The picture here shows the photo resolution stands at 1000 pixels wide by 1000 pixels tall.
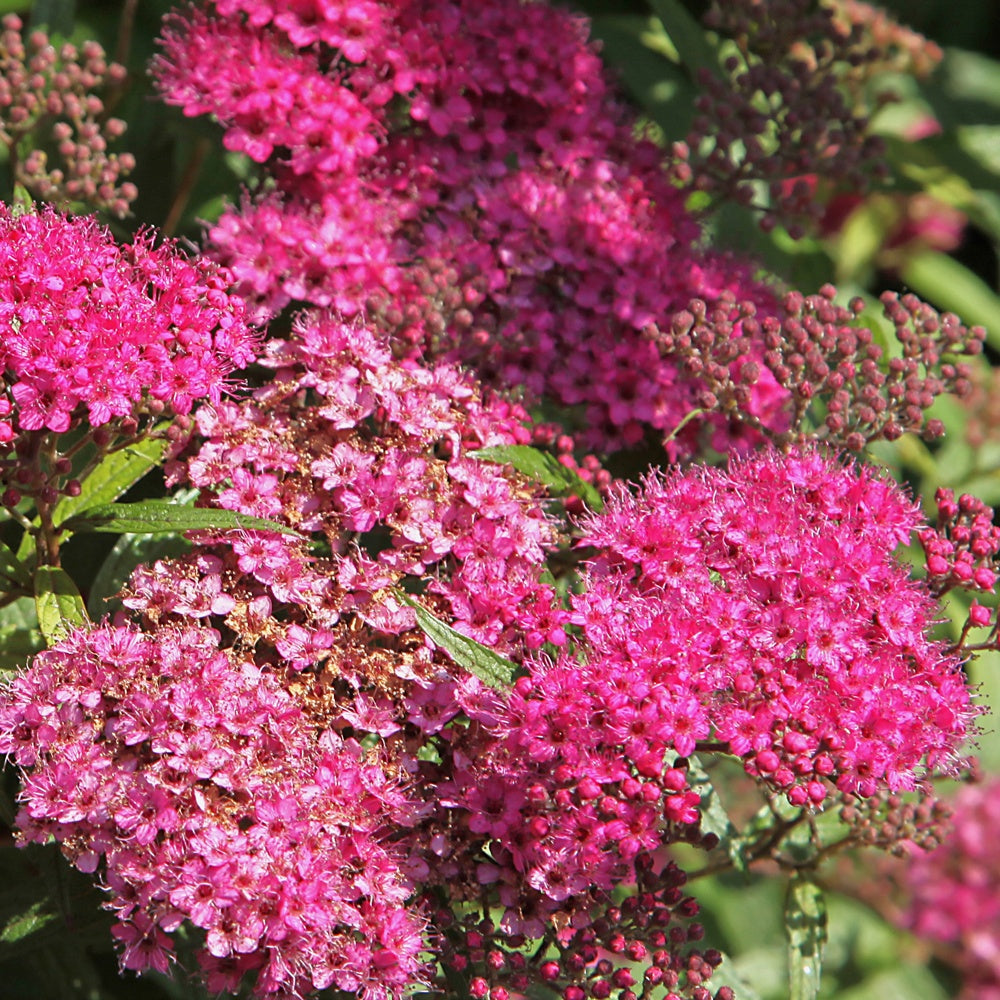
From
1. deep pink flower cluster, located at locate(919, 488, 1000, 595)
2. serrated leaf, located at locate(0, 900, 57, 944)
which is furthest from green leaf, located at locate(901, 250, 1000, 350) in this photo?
serrated leaf, located at locate(0, 900, 57, 944)

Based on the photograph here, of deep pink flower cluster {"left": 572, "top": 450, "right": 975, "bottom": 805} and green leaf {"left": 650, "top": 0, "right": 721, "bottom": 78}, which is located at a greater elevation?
green leaf {"left": 650, "top": 0, "right": 721, "bottom": 78}

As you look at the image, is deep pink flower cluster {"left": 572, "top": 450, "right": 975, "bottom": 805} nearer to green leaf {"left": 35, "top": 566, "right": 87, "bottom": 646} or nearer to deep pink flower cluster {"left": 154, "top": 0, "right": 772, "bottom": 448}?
deep pink flower cluster {"left": 154, "top": 0, "right": 772, "bottom": 448}

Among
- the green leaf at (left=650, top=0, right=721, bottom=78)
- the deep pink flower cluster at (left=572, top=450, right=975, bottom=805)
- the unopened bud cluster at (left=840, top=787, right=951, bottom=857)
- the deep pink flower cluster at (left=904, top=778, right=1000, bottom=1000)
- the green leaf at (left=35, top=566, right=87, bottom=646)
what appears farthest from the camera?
the deep pink flower cluster at (left=904, top=778, right=1000, bottom=1000)

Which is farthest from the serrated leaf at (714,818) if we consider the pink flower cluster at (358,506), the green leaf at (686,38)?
the green leaf at (686,38)

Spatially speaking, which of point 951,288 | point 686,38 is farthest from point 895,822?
point 951,288

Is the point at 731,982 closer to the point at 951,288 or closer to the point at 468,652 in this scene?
the point at 468,652

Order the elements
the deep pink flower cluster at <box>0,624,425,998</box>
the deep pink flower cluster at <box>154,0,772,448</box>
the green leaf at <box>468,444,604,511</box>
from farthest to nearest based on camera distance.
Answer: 1. the deep pink flower cluster at <box>154,0,772,448</box>
2. the green leaf at <box>468,444,604,511</box>
3. the deep pink flower cluster at <box>0,624,425,998</box>

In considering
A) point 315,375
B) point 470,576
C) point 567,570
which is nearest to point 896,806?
point 567,570
